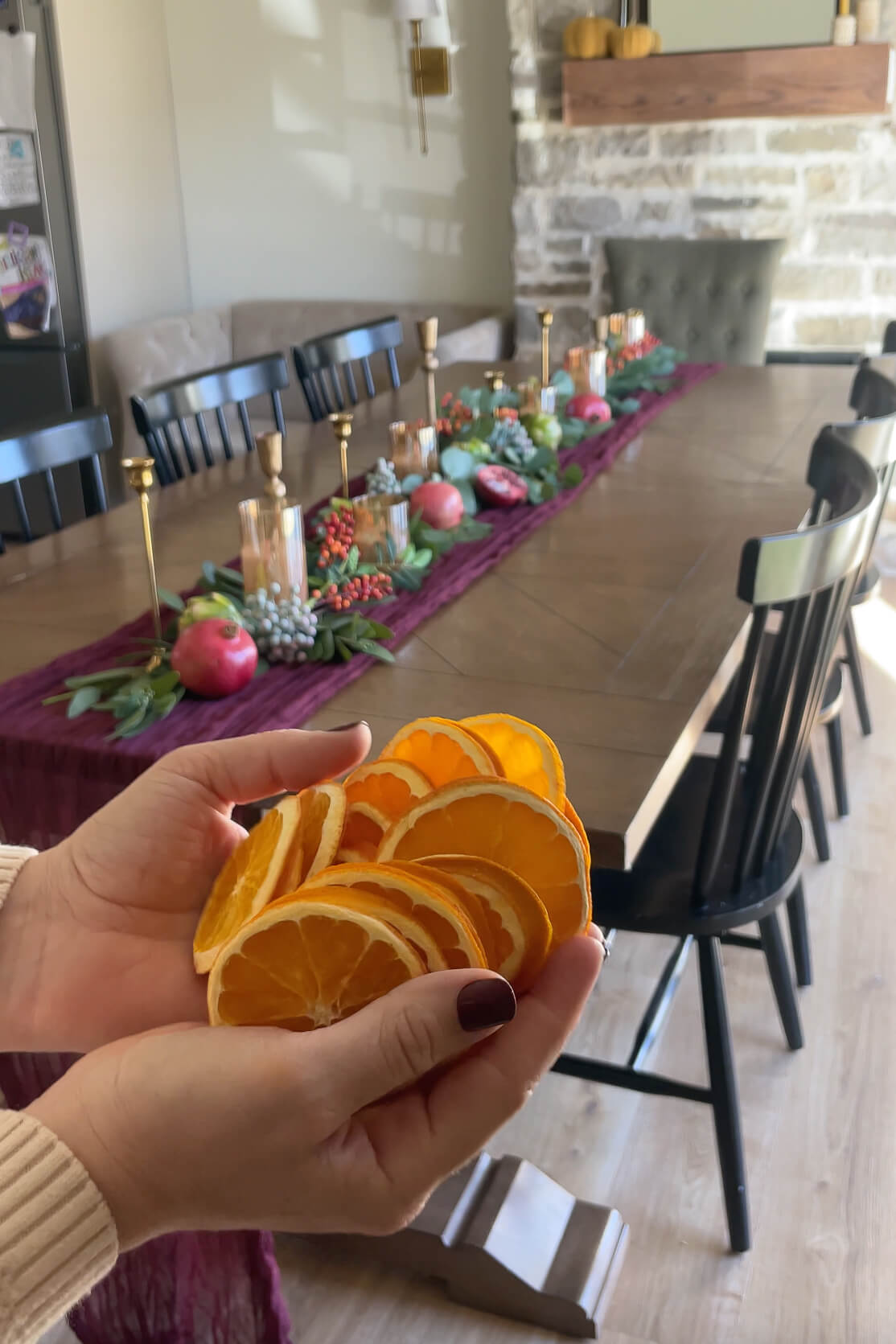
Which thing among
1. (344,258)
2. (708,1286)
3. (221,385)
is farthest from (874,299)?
(708,1286)

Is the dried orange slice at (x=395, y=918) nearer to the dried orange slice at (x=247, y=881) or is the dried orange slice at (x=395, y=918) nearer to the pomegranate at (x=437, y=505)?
the dried orange slice at (x=247, y=881)

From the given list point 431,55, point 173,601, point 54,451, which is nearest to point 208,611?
point 173,601

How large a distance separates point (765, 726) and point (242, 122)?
184 inches

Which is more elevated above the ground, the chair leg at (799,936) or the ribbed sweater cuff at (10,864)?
the ribbed sweater cuff at (10,864)

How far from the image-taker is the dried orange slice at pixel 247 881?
81 centimetres

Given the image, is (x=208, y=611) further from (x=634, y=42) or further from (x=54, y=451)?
(x=634, y=42)

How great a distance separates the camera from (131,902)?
98 centimetres

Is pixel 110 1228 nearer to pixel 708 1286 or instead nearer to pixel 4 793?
pixel 4 793

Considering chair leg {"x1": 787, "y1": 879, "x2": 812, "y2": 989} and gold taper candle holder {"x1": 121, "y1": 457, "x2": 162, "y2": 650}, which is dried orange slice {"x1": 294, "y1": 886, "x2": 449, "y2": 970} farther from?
chair leg {"x1": 787, "y1": 879, "x2": 812, "y2": 989}

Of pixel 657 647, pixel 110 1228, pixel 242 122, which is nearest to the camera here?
pixel 110 1228

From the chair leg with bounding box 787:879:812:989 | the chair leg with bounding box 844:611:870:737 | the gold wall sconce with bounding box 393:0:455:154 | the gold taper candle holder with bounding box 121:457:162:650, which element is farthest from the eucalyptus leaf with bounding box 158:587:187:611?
the gold wall sconce with bounding box 393:0:455:154

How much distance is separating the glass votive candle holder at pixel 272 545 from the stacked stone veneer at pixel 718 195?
10.9 feet

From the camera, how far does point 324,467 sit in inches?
90.8

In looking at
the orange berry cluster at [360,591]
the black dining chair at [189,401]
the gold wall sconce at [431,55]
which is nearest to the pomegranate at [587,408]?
the black dining chair at [189,401]
